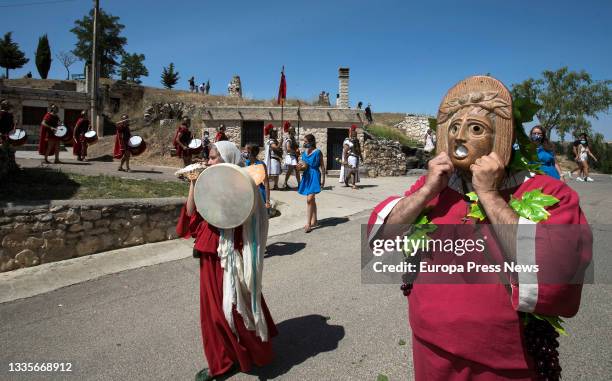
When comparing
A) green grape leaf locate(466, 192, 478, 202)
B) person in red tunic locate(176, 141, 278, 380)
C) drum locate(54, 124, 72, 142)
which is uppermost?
drum locate(54, 124, 72, 142)

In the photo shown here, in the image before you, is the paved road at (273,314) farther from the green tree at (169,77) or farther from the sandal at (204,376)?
the green tree at (169,77)

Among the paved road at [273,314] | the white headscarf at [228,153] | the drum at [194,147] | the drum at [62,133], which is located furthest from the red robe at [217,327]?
the drum at [62,133]

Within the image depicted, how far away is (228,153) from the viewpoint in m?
3.16

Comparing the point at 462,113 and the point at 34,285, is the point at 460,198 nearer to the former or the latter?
the point at 462,113

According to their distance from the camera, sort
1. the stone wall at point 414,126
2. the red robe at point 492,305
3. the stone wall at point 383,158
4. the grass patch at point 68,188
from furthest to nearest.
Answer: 1. the stone wall at point 414,126
2. the stone wall at point 383,158
3. the grass patch at point 68,188
4. the red robe at point 492,305

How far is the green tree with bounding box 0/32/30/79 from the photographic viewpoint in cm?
4616

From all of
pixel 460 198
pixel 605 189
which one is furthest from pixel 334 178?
pixel 460 198

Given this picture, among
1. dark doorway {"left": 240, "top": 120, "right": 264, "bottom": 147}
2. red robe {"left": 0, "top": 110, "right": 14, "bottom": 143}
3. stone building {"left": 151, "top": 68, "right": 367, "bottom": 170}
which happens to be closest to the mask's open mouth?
red robe {"left": 0, "top": 110, "right": 14, "bottom": 143}

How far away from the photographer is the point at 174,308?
4309 millimetres

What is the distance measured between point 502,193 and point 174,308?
150 inches

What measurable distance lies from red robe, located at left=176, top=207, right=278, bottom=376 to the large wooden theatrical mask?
6.21ft

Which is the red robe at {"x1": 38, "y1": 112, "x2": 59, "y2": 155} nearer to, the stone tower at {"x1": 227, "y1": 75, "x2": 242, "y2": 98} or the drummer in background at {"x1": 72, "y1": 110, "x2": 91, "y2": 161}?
the drummer in background at {"x1": 72, "y1": 110, "x2": 91, "y2": 161}

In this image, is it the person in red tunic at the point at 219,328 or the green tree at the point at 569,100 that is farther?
the green tree at the point at 569,100

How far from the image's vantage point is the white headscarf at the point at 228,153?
3.14m
